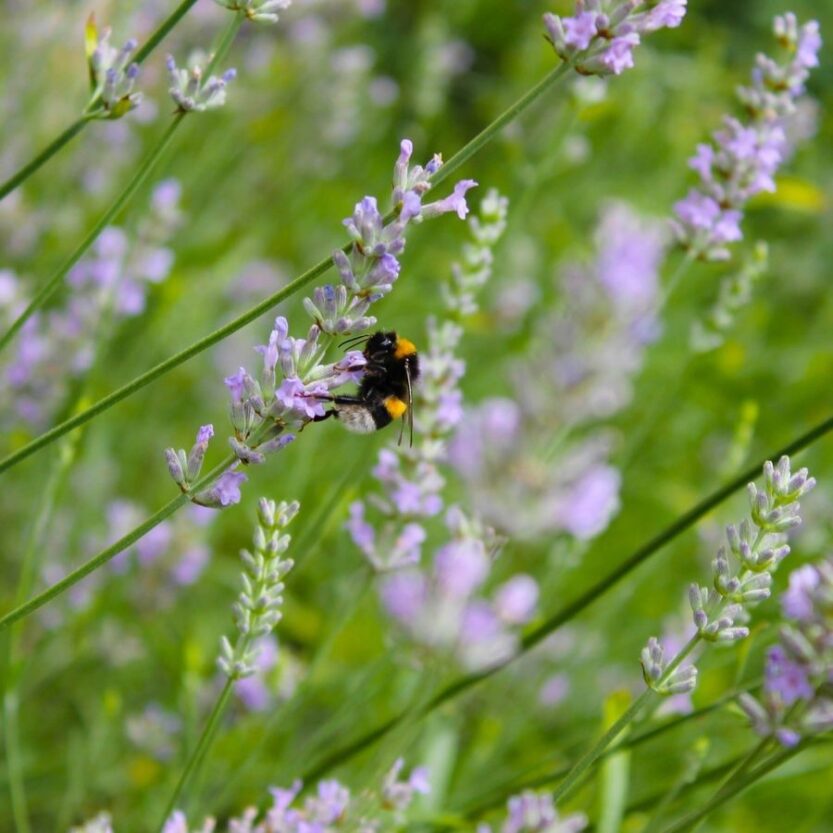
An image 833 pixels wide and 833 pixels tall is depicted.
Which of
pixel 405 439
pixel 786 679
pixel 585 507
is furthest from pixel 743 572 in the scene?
pixel 405 439

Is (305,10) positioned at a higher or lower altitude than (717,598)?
higher

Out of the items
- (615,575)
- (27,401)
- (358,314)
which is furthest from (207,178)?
(358,314)

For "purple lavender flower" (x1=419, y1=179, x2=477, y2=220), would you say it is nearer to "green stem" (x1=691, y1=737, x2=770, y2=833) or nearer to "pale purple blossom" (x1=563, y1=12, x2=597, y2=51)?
"pale purple blossom" (x1=563, y1=12, x2=597, y2=51)

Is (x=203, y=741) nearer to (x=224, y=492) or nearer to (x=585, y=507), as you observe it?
(x=224, y=492)

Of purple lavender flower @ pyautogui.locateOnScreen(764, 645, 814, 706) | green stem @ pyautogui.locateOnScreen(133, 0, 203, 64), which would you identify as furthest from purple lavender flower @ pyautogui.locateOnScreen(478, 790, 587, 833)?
green stem @ pyautogui.locateOnScreen(133, 0, 203, 64)

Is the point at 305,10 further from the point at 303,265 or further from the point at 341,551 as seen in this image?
the point at 341,551

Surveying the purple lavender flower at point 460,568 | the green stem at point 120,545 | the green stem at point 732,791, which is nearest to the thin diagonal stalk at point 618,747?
the green stem at point 732,791
